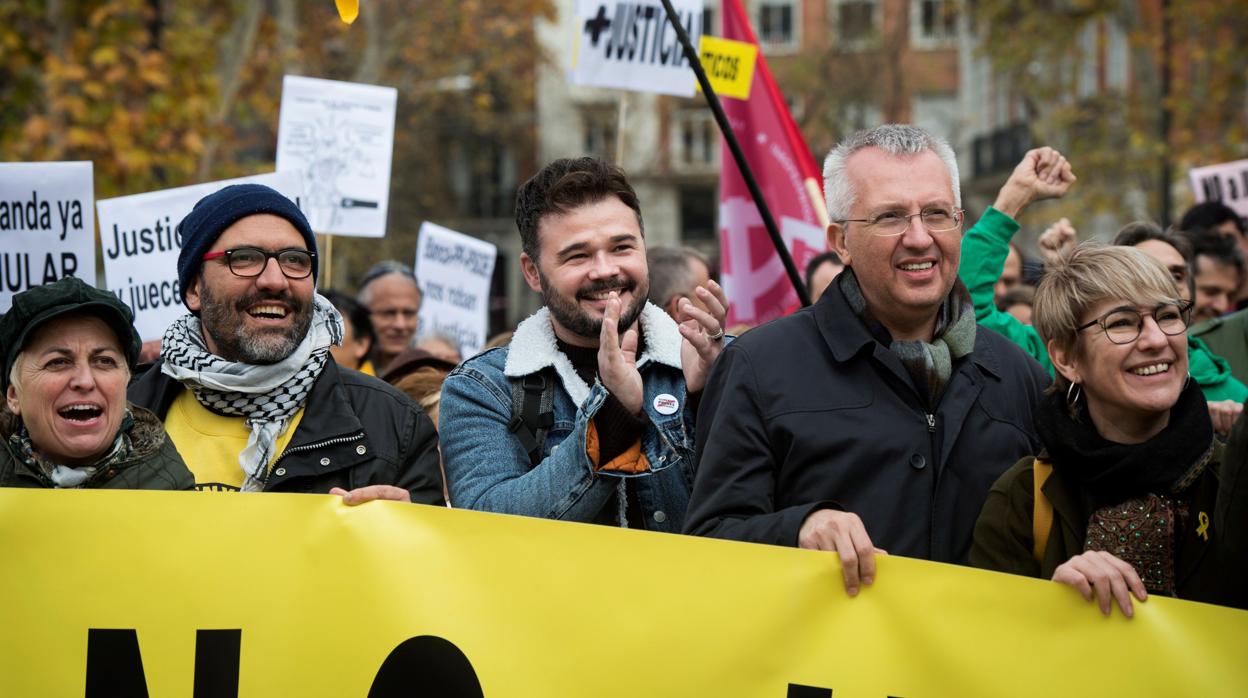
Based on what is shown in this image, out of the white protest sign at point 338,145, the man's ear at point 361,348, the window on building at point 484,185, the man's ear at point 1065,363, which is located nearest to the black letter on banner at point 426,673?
the man's ear at point 1065,363

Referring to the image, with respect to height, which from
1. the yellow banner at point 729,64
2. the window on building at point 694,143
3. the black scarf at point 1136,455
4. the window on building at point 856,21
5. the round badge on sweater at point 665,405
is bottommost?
the black scarf at point 1136,455

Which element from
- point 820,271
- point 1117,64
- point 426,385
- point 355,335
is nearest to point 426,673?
point 426,385

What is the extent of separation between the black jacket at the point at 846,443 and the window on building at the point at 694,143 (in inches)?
1731

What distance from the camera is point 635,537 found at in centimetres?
327

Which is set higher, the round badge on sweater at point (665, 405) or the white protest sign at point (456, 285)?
the white protest sign at point (456, 285)

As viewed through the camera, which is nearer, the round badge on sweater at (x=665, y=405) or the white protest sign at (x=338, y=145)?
the round badge on sweater at (x=665, y=405)

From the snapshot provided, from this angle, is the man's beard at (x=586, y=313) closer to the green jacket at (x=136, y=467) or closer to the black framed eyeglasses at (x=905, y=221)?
the black framed eyeglasses at (x=905, y=221)

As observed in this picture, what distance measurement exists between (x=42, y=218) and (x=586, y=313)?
2320 millimetres

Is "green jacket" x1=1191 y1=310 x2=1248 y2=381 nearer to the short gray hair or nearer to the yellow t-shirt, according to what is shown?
the short gray hair

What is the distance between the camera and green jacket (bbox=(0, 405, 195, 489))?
11.8 feet

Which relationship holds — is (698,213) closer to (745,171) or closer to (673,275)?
(673,275)

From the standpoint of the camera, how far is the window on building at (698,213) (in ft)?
163

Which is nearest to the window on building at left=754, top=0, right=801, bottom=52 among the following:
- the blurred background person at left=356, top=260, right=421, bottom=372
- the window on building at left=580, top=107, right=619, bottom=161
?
the window on building at left=580, top=107, right=619, bottom=161

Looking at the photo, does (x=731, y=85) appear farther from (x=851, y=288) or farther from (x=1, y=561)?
(x=1, y=561)
